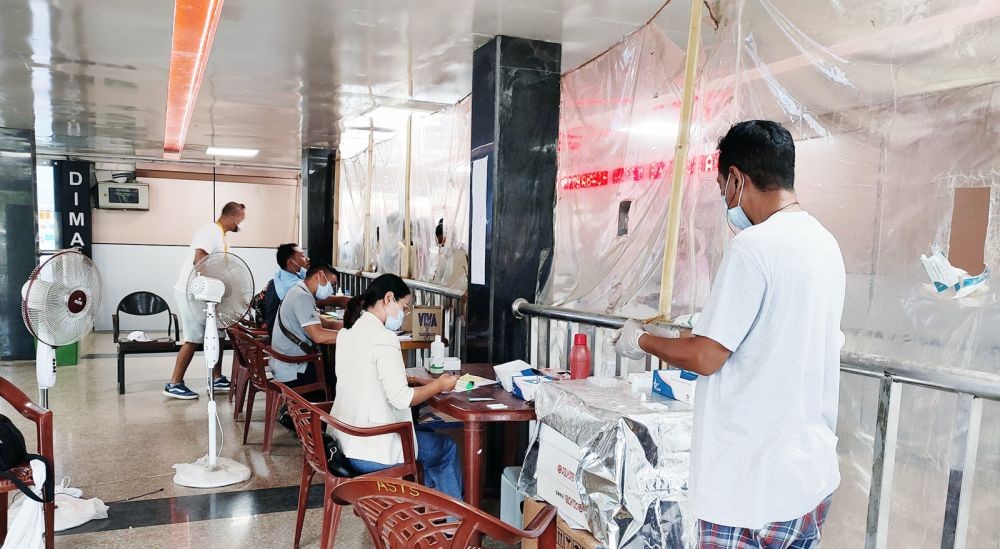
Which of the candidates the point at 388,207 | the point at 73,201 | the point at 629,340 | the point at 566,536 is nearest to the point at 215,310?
the point at 566,536

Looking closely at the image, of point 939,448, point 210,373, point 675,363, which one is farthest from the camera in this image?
point 210,373

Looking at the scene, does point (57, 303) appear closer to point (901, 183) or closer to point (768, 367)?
point (768, 367)

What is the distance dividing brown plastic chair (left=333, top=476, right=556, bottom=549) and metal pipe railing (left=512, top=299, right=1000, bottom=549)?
2.90ft

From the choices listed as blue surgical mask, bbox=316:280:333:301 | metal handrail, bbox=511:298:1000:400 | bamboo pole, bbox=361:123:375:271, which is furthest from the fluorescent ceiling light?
metal handrail, bbox=511:298:1000:400

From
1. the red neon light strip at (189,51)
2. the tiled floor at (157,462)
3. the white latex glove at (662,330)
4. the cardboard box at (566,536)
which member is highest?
the red neon light strip at (189,51)

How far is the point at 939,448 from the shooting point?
170cm

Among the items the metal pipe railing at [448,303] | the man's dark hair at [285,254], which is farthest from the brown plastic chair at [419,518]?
the man's dark hair at [285,254]

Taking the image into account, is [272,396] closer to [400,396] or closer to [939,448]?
[400,396]

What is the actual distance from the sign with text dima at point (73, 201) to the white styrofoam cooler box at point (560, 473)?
32.2ft

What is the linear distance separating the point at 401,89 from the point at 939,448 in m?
4.25

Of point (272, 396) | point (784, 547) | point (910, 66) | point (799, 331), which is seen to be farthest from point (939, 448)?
point (272, 396)

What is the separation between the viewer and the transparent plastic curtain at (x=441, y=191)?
460 cm

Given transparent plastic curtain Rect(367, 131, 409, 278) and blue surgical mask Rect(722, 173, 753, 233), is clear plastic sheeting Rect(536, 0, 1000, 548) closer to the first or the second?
blue surgical mask Rect(722, 173, 753, 233)

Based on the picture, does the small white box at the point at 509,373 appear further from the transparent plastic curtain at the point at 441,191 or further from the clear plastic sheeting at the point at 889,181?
the transparent plastic curtain at the point at 441,191
